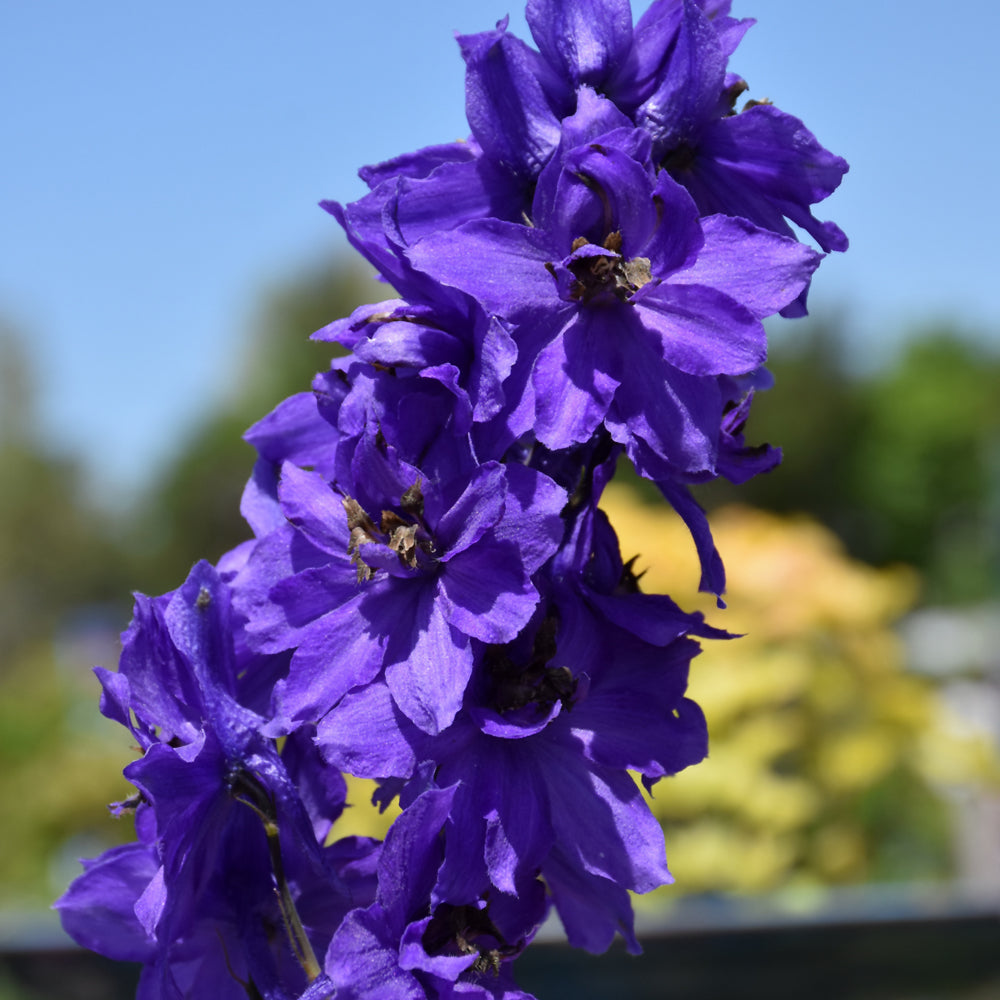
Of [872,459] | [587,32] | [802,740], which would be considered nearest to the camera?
[587,32]

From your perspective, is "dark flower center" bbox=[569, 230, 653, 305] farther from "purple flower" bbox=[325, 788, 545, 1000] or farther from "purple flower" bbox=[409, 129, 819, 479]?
"purple flower" bbox=[325, 788, 545, 1000]

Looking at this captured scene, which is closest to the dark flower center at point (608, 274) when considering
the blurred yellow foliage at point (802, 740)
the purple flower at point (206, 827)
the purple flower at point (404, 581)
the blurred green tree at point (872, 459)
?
the purple flower at point (404, 581)

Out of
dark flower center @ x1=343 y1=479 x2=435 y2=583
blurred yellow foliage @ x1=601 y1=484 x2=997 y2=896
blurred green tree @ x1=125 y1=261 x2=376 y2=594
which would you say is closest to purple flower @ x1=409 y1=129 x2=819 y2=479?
dark flower center @ x1=343 y1=479 x2=435 y2=583

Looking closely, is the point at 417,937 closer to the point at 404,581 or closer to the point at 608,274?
the point at 404,581

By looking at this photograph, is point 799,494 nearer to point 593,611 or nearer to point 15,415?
point 15,415

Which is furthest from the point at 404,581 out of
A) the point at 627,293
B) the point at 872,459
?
the point at 872,459

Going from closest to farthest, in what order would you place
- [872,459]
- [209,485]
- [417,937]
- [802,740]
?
1. [417,937]
2. [802,740]
3. [209,485]
4. [872,459]

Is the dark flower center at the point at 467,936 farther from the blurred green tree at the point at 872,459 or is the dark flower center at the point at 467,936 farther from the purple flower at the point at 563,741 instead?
the blurred green tree at the point at 872,459
